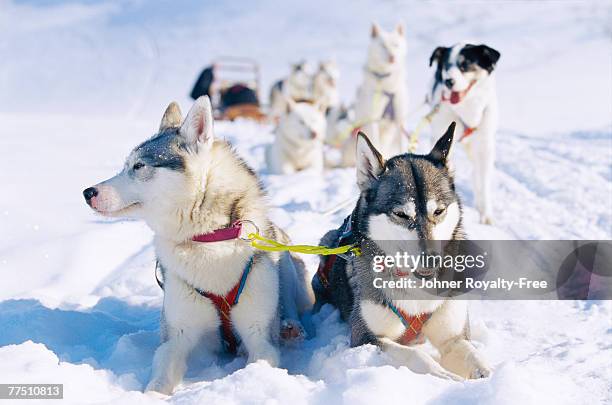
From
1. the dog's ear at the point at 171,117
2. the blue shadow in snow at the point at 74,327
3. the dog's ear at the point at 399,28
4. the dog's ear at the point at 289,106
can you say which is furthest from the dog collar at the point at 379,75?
the blue shadow in snow at the point at 74,327

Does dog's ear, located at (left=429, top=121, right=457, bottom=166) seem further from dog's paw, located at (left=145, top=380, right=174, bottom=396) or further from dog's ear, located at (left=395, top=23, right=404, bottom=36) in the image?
dog's ear, located at (left=395, top=23, right=404, bottom=36)

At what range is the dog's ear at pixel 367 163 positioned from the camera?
85.1 inches

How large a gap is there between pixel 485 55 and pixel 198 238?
119 inches

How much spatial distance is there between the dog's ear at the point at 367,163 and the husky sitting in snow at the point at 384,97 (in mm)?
4090

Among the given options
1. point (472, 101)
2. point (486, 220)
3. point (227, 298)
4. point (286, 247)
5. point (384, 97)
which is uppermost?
point (384, 97)

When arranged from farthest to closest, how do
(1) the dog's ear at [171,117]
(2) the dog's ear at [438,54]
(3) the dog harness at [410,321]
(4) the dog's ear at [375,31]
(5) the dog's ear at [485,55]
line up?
(4) the dog's ear at [375,31] < (2) the dog's ear at [438,54] < (5) the dog's ear at [485,55] < (1) the dog's ear at [171,117] < (3) the dog harness at [410,321]

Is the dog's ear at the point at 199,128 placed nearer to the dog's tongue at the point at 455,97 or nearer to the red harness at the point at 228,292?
the red harness at the point at 228,292

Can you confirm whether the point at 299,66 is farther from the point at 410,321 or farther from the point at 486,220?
the point at 410,321

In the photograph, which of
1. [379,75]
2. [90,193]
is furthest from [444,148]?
[379,75]

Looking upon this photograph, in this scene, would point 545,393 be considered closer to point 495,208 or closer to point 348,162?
point 495,208

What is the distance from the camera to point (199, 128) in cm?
218

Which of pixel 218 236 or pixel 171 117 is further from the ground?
pixel 171 117

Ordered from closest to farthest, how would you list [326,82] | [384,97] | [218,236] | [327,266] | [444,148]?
[218,236] < [444,148] < [327,266] < [384,97] < [326,82]

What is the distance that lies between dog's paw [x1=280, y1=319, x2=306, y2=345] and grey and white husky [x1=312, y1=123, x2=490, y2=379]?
9.2 inches
